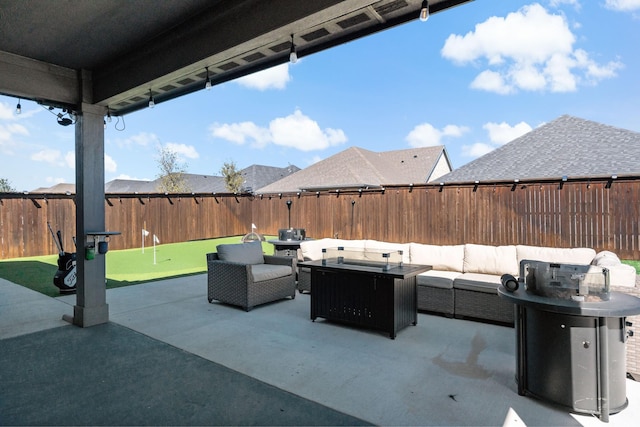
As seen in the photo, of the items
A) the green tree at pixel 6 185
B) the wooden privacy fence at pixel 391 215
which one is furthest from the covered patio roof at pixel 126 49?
the green tree at pixel 6 185

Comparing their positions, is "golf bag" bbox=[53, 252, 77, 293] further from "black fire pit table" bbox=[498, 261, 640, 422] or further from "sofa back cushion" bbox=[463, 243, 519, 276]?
"black fire pit table" bbox=[498, 261, 640, 422]

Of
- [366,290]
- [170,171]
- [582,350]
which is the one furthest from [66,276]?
[170,171]

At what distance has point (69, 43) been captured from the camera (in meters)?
3.42

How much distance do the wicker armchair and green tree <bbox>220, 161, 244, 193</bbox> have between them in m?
20.2

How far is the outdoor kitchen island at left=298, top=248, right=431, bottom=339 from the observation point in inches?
150

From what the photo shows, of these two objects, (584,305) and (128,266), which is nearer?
(584,305)

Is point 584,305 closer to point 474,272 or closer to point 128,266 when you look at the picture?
point 474,272

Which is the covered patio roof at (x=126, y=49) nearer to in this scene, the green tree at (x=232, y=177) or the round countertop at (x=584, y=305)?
the round countertop at (x=584, y=305)

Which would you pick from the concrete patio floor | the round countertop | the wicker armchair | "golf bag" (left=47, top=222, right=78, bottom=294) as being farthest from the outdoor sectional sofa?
"golf bag" (left=47, top=222, right=78, bottom=294)

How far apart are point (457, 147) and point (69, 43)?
89.2 ft

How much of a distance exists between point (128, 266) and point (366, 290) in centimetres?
732

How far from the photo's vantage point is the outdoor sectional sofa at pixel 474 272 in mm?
4152

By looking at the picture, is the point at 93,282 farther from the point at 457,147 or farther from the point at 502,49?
the point at 457,147

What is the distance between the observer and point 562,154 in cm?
1088
